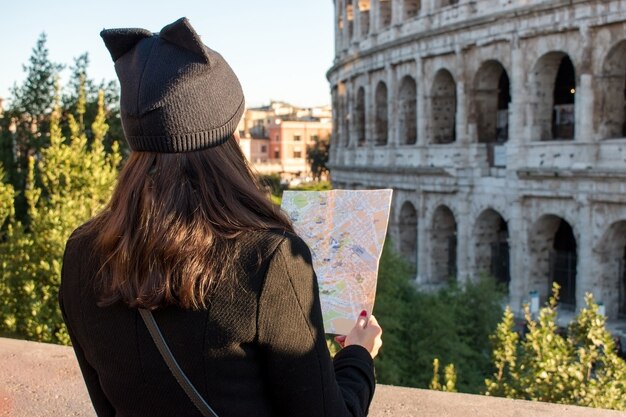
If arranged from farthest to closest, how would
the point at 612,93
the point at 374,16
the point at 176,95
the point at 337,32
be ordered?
the point at 337,32
the point at 374,16
the point at 612,93
the point at 176,95

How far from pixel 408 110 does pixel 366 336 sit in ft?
85.0

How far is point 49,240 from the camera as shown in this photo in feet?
29.9

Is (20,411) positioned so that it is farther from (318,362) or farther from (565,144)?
(565,144)

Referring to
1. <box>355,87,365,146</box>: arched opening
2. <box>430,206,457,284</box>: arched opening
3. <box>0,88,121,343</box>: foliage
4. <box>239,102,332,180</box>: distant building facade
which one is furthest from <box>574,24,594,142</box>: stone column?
<box>239,102,332,180</box>: distant building facade

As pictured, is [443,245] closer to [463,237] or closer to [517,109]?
[463,237]

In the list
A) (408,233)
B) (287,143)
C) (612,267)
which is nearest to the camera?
(612,267)

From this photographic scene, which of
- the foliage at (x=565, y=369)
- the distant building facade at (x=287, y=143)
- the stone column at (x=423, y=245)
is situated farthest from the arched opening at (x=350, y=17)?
the distant building facade at (x=287, y=143)

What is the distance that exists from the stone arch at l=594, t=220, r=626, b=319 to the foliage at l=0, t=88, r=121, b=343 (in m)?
14.2

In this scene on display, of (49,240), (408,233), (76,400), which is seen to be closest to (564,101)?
(408,233)

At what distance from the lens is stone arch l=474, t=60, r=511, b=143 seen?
79.5 feet

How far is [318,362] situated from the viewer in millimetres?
2113

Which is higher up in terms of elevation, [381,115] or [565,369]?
[381,115]

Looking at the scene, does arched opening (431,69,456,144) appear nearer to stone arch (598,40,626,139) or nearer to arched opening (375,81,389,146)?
arched opening (375,81,389,146)

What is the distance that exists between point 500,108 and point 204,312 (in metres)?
25.0
